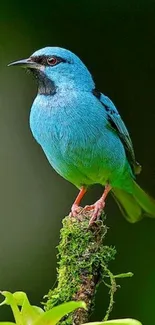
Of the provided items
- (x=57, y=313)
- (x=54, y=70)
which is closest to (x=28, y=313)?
(x=57, y=313)

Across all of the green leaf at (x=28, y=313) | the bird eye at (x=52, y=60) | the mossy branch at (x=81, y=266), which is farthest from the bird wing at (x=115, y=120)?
the green leaf at (x=28, y=313)

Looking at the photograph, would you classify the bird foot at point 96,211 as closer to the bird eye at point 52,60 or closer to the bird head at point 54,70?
the bird head at point 54,70

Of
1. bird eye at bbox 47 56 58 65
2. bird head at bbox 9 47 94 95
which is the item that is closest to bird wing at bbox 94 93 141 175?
bird head at bbox 9 47 94 95

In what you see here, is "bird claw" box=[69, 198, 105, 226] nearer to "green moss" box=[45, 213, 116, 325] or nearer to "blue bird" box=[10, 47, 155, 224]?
"green moss" box=[45, 213, 116, 325]

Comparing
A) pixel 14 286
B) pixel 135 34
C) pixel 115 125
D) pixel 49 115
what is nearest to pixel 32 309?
pixel 49 115

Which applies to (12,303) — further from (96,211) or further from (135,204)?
(135,204)

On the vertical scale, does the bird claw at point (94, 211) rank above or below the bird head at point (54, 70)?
below
